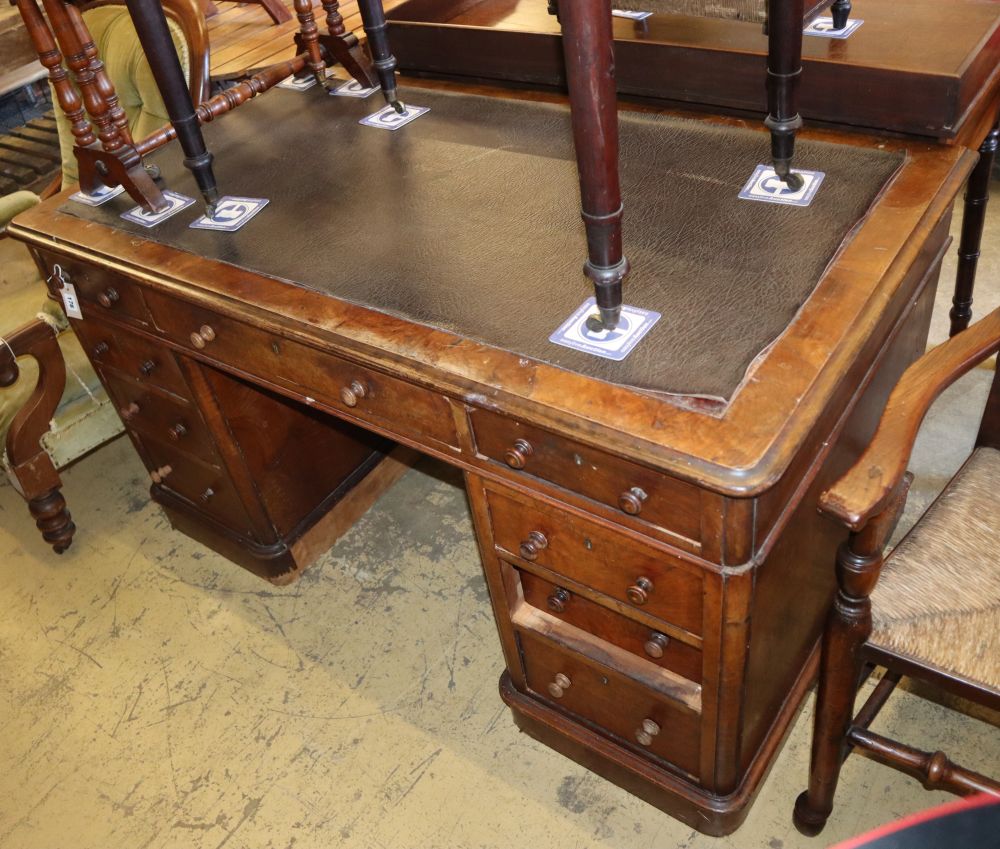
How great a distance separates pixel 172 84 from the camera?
5.39ft

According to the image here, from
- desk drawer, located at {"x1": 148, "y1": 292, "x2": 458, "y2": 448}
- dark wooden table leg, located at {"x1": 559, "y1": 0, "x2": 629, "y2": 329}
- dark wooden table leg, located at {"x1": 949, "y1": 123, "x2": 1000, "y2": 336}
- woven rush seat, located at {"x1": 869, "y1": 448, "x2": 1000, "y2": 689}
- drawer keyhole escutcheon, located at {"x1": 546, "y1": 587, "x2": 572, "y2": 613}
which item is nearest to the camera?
dark wooden table leg, located at {"x1": 559, "y1": 0, "x2": 629, "y2": 329}

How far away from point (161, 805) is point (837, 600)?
1.42m

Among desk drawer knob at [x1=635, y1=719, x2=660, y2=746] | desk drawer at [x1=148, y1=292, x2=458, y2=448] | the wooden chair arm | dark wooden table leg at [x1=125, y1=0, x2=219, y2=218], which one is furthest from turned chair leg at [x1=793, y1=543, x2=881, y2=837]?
dark wooden table leg at [x1=125, y1=0, x2=219, y2=218]

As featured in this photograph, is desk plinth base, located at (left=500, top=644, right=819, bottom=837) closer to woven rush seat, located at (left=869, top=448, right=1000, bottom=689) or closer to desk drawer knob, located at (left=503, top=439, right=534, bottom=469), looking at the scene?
woven rush seat, located at (left=869, top=448, right=1000, bottom=689)

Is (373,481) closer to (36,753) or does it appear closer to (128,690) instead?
(128,690)

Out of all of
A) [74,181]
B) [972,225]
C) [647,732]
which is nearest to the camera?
[647,732]

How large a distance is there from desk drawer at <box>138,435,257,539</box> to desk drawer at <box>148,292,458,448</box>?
1.55 feet

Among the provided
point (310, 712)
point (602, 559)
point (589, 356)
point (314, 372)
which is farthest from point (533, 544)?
point (310, 712)

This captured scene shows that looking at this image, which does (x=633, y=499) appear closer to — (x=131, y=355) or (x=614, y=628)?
(x=614, y=628)

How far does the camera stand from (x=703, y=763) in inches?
61.1

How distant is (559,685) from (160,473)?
49.0 inches

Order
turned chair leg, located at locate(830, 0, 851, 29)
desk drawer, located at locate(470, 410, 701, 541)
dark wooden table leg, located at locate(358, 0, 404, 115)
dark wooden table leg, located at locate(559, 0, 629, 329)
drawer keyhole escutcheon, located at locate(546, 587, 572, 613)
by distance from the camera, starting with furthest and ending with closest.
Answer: dark wooden table leg, located at locate(358, 0, 404, 115), turned chair leg, located at locate(830, 0, 851, 29), drawer keyhole escutcheon, located at locate(546, 587, 572, 613), desk drawer, located at locate(470, 410, 701, 541), dark wooden table leg, located at locate(559, 0, 629, 329)

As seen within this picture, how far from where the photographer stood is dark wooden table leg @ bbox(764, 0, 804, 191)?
1.35 metres

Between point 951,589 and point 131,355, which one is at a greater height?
point 131,355
